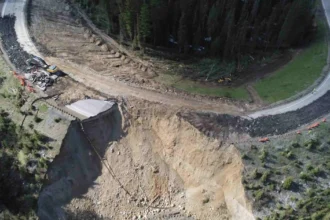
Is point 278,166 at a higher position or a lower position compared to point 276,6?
lower

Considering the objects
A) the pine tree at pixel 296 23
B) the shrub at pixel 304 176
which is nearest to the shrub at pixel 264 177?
the shrub at pixel 304 176

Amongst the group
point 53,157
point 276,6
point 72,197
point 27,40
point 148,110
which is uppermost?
point 276,6

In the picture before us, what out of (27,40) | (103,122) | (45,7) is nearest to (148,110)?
(103,122)

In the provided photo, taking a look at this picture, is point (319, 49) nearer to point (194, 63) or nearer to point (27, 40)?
point (194, 63)

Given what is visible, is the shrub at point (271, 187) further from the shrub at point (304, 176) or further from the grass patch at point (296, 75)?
the grass patch at point (296, 75)

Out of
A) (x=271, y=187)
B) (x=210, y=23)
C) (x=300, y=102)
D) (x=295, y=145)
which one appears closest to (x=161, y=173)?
(x=271, y=187)

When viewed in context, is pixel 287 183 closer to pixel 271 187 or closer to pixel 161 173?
pixel 271 187

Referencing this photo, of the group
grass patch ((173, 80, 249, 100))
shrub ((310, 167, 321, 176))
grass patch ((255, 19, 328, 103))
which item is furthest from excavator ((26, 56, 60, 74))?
shrub ((310, 167, 321, 176))

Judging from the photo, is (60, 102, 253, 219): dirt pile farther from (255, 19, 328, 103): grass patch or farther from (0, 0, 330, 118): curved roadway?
(255, 19, 328, 103): grass patch
